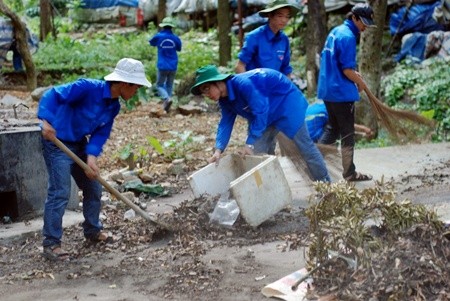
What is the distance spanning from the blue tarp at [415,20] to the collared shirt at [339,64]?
443 inches

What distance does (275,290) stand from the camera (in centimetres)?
473

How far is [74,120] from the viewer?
5.89m

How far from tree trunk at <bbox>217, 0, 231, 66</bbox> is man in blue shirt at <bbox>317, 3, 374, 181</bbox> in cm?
982

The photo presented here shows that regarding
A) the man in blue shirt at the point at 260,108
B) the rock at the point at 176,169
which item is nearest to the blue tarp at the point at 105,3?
the rock at the point at 176,169

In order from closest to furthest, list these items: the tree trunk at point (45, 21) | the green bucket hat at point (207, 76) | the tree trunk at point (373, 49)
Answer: the green bucket hat at point (207, 76)
the tree trunk at point (373, 49)
the tree trunk at point (45, 21)

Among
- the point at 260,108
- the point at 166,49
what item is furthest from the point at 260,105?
the point at 166,49

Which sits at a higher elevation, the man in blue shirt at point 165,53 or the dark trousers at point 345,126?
the dark trousers at point 345,126

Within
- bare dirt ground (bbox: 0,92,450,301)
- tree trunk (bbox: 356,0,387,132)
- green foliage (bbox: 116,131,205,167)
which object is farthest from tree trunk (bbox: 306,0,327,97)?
bare dirt ground (bbox: 0,92,450,301)

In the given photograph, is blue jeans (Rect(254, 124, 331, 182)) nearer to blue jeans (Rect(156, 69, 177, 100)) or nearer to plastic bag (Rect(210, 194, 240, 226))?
plastic bag (Rect(210, 194, 240, 226))

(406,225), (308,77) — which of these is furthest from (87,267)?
(308,77)

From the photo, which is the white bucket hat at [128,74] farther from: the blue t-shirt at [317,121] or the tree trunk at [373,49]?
the tree trunk at [373,49]

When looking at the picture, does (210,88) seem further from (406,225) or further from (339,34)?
(406,225)

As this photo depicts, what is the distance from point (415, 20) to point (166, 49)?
6.58 meters

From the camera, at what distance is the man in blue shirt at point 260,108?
6.55m
